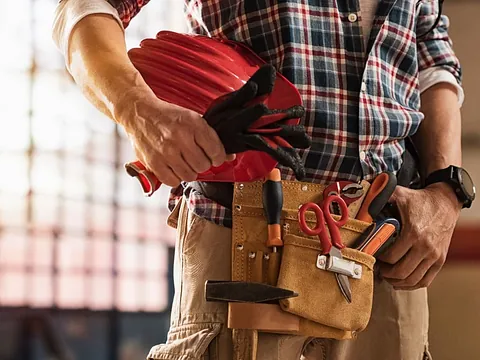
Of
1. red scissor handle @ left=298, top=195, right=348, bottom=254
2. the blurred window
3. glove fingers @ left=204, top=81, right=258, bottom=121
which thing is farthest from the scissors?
the blurred window

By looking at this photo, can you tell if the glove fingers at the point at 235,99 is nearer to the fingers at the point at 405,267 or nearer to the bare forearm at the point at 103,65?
the bare forearm at the point at 103,65

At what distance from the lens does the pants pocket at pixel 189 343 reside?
0.88m

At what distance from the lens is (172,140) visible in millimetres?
741

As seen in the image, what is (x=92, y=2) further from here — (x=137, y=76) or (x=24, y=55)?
(x=24, y=55)

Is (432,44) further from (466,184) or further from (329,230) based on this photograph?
(329,230)

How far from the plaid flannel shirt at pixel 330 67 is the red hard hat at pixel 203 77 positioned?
0.07 meters

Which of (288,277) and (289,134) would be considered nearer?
(289,134)

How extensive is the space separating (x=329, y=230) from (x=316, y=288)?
73 mm

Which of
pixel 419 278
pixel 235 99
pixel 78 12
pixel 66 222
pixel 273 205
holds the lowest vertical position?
pixel 66 222

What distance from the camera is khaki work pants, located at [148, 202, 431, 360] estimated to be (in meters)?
0.90

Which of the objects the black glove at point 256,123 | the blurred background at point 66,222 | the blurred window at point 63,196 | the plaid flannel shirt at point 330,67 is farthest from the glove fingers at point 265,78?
the blurred window at point 63,196

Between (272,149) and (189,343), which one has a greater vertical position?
(272,149)

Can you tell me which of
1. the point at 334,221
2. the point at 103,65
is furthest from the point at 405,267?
the point at 103,65

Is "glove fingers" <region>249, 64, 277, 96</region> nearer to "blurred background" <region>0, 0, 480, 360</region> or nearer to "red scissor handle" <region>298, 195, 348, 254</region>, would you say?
"red scissor handle" <region>298, 195, 348, 254</region>
